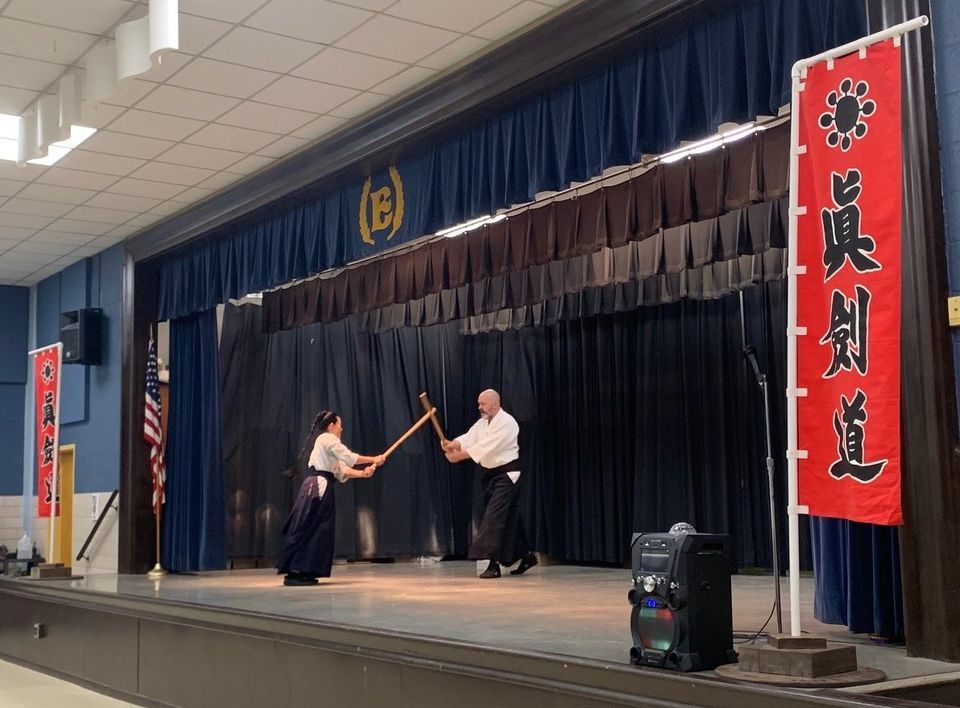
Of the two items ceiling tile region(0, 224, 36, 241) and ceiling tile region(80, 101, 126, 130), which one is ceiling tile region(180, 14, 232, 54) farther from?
ceiling tile region(0, 224, 36, 241)

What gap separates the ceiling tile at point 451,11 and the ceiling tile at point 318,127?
1.40m

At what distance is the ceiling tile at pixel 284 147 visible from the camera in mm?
6586

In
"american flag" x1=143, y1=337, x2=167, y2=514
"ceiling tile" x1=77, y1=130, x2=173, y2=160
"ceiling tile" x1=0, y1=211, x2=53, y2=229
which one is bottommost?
"american flag" x1=143, y1=337, x2=167, y2=514

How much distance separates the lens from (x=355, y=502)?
9.53 metres

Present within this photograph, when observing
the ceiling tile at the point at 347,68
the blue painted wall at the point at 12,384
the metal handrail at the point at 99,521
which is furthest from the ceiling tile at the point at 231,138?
the blue painted wall at the point at 12,384

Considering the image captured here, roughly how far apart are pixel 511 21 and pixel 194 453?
5.21 m

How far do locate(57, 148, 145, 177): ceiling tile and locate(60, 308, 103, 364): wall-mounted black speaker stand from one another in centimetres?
243

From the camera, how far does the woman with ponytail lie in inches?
267

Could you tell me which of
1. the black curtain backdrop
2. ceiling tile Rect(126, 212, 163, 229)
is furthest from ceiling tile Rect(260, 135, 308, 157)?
the black curtain backdrop

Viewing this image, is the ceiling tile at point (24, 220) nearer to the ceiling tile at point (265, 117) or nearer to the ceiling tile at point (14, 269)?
the ceiling tile at point (14, 269)

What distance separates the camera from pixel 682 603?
3.18 m

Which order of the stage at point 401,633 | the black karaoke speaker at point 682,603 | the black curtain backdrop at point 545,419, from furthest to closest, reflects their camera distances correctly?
the black curtain backdrop at point 545,419
the stage at point 401,633
the black karaoke speaker at point 682,603

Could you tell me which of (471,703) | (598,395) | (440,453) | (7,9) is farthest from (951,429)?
(440,453)

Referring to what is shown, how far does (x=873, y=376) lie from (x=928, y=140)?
3.65ft
